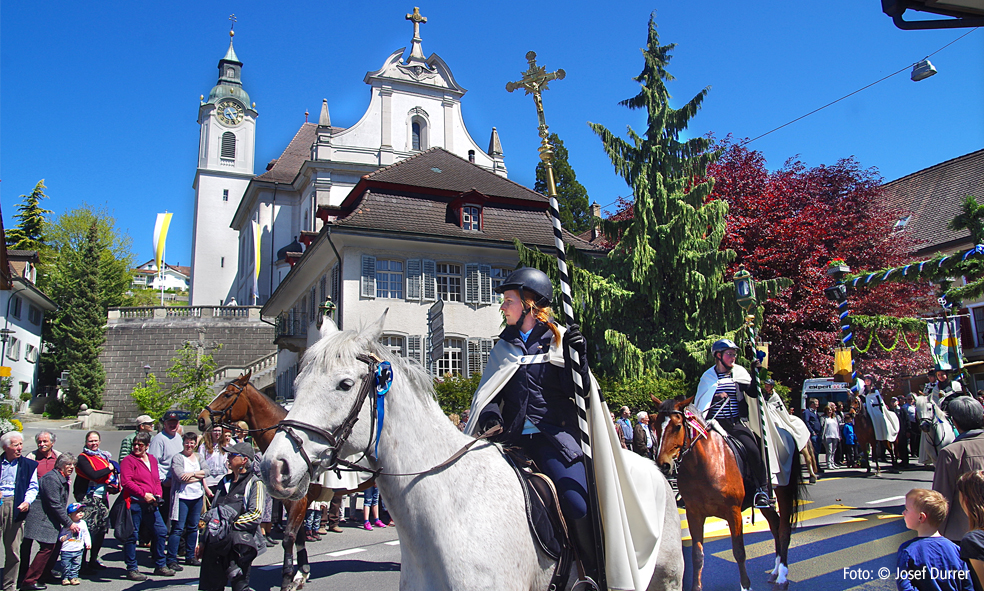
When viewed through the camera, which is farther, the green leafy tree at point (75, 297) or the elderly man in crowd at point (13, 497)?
the green leafy tree at point (75, 297)

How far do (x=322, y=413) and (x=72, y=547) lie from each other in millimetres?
7616

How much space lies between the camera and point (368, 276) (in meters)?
25.8

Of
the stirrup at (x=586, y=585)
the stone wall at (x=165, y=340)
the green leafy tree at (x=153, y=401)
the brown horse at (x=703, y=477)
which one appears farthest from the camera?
the stone wall at (x=165, y=340)

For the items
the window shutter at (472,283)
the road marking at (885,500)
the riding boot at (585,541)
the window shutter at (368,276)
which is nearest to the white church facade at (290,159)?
the window shutter at (368,276)

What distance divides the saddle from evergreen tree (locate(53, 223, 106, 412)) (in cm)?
4790

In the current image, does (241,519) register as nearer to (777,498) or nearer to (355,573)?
(355,573)

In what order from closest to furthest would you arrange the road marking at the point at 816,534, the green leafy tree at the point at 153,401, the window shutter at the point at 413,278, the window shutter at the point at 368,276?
1. the road marking at the point at 816,534
2. the window shutter at the point at 368,276
3. the window shutter at the point at 413,278
4. the green leafy tree at the point at 153,401

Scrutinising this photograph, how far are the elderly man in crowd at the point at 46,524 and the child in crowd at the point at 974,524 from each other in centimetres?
934

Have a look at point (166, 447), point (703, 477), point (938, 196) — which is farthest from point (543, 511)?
point (938, 196)

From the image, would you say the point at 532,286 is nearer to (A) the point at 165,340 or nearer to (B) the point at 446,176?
(B) the point at 446,176

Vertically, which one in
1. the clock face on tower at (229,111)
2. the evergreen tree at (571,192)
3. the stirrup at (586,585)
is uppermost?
the clock face on tower at (229,111)

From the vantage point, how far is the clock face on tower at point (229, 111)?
7112 cm

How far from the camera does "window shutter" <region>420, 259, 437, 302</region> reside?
26.8 m

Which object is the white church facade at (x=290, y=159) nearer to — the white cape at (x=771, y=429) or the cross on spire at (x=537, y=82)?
the white cape at (x=771, y=429)
